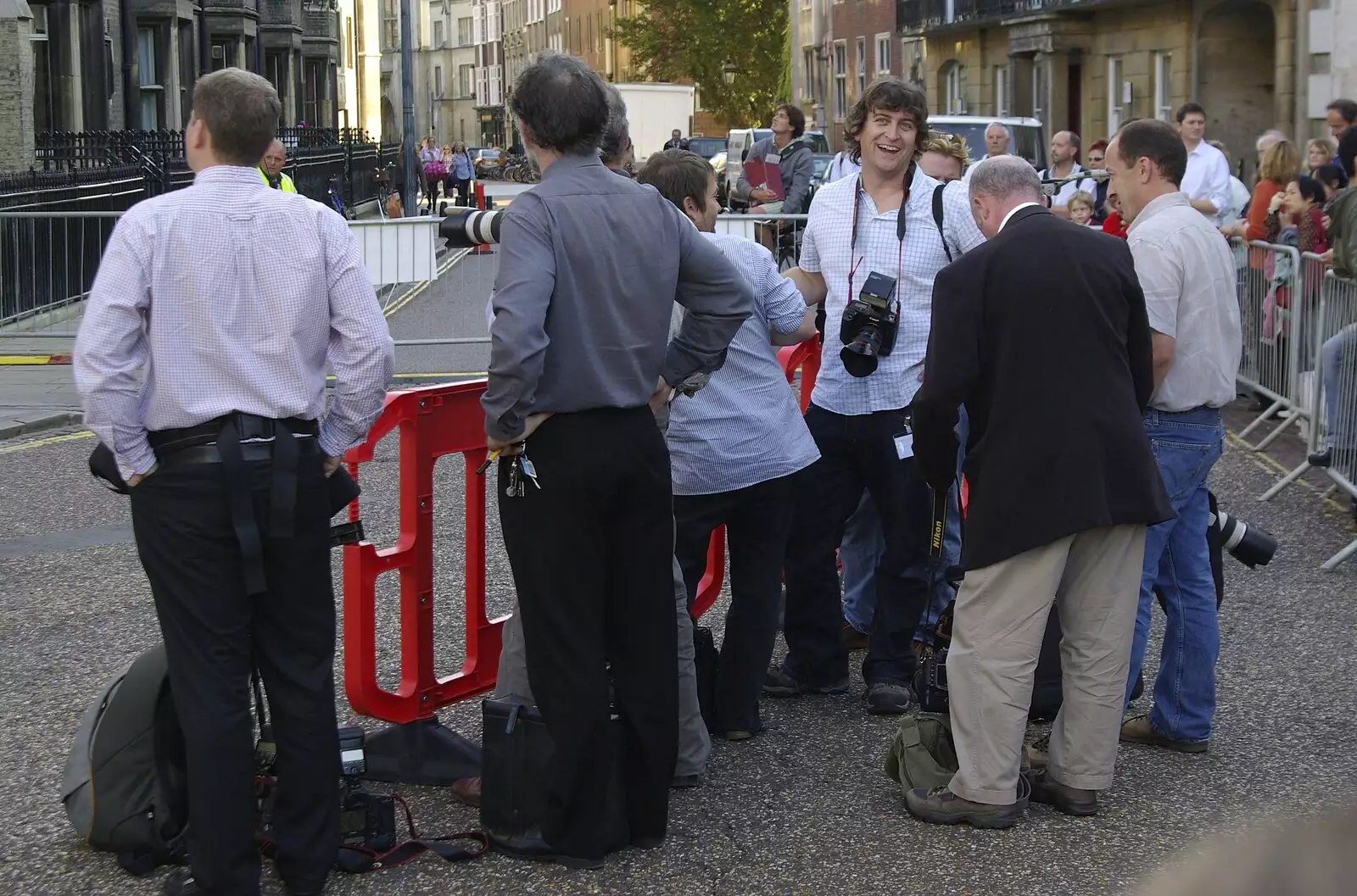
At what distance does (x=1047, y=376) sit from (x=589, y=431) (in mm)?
1210

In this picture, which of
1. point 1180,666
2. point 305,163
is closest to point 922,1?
point 305,163

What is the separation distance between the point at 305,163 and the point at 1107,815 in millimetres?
29142

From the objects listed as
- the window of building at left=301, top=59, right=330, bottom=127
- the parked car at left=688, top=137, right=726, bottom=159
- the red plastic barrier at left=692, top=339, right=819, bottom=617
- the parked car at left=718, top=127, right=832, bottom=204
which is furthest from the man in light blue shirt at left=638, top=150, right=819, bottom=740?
the window of building at left=301, top=59, right=330, bottom=127

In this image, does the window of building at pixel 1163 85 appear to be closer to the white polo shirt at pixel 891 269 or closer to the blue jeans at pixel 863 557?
the blue jeans at pixel 863 557

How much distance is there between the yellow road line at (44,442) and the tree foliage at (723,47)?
4834cm

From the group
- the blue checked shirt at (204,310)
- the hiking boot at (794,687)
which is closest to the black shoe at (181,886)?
the blue checked shirt at (204,310)

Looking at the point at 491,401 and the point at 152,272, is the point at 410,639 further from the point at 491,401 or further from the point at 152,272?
the point at 152,272

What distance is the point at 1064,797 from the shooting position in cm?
458

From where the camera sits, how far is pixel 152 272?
145 inches

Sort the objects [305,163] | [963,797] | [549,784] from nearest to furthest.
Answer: [549,784] → [963,797] → [305,163]

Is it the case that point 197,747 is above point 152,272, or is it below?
below

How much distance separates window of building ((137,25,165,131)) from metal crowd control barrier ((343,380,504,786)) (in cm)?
3120

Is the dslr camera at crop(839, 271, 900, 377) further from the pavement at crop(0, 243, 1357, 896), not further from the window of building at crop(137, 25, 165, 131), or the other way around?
the window of building at crop(137, 25, 165, 131)

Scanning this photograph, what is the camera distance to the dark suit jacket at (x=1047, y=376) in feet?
14.0
